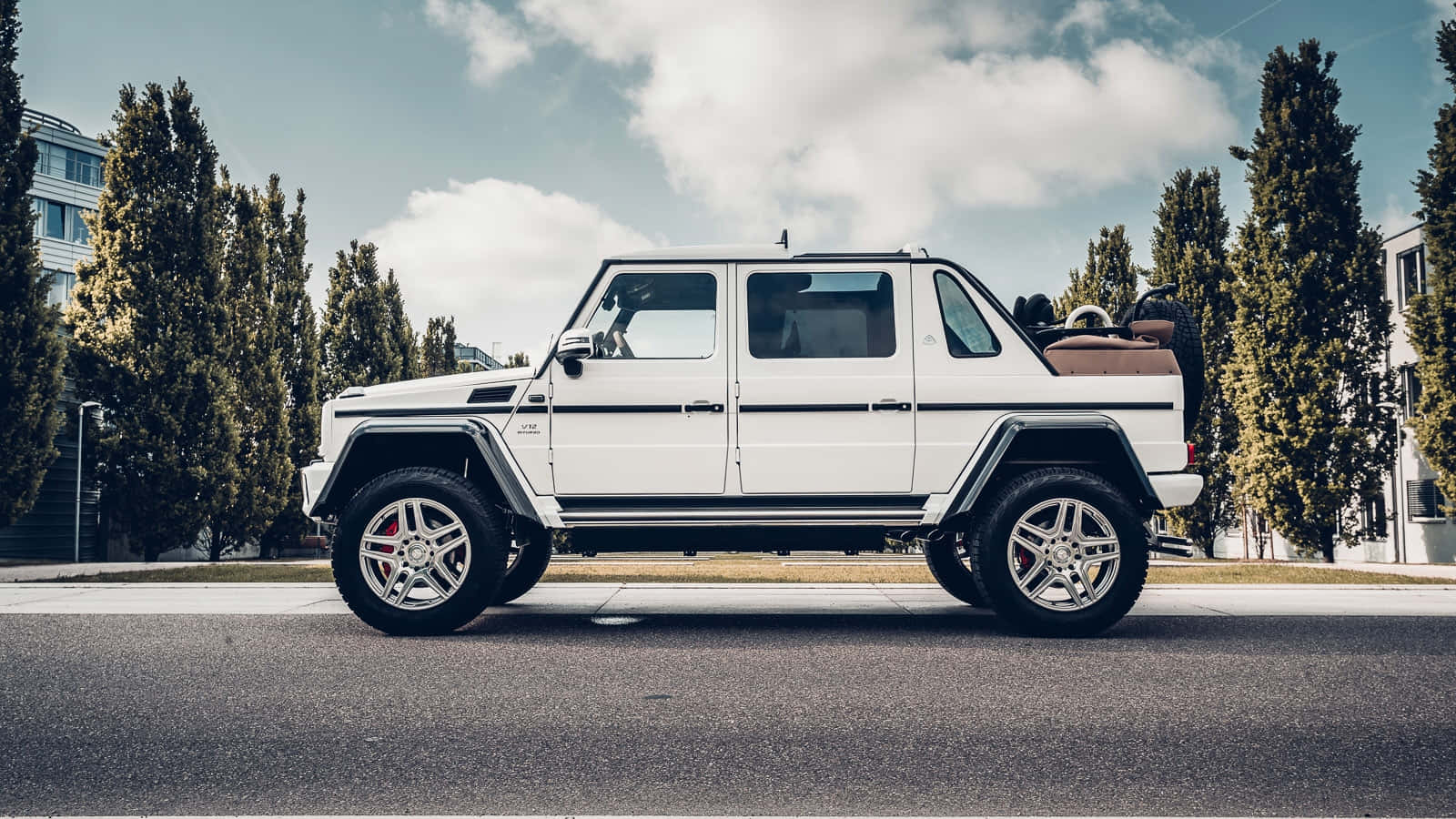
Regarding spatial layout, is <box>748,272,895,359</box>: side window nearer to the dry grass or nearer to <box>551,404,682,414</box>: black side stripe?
<box>551,404,682,414</box>: black side stripe

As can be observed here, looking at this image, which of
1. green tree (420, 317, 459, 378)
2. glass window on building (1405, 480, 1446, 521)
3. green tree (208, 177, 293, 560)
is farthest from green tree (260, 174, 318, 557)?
glass window on building (1405, 480, 1446, 521)

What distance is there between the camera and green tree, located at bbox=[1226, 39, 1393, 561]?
21156 millimetres

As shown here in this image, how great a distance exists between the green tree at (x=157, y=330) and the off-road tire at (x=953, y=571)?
18010mm

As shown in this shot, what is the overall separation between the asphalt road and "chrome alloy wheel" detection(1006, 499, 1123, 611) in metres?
0.30

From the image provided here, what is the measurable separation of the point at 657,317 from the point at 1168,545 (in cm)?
325

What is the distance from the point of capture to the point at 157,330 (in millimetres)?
20672

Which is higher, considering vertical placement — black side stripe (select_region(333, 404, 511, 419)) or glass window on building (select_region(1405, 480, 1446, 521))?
black side stripe (select_region(333, 404, 511, 419))

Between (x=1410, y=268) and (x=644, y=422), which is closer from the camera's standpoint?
(x=644, y=422)

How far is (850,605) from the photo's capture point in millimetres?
7535

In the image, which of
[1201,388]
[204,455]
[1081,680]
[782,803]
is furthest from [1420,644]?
[204,455]

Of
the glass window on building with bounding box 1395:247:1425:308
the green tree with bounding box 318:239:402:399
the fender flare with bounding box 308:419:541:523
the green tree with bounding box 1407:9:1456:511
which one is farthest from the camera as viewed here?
the green tree with bounding box 318:239:402:399

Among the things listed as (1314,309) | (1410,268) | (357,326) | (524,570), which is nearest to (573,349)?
(524,570)

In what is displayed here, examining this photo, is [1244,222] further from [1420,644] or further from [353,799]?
[353,799]

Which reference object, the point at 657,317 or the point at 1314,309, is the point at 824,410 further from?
the point at 1314,309
